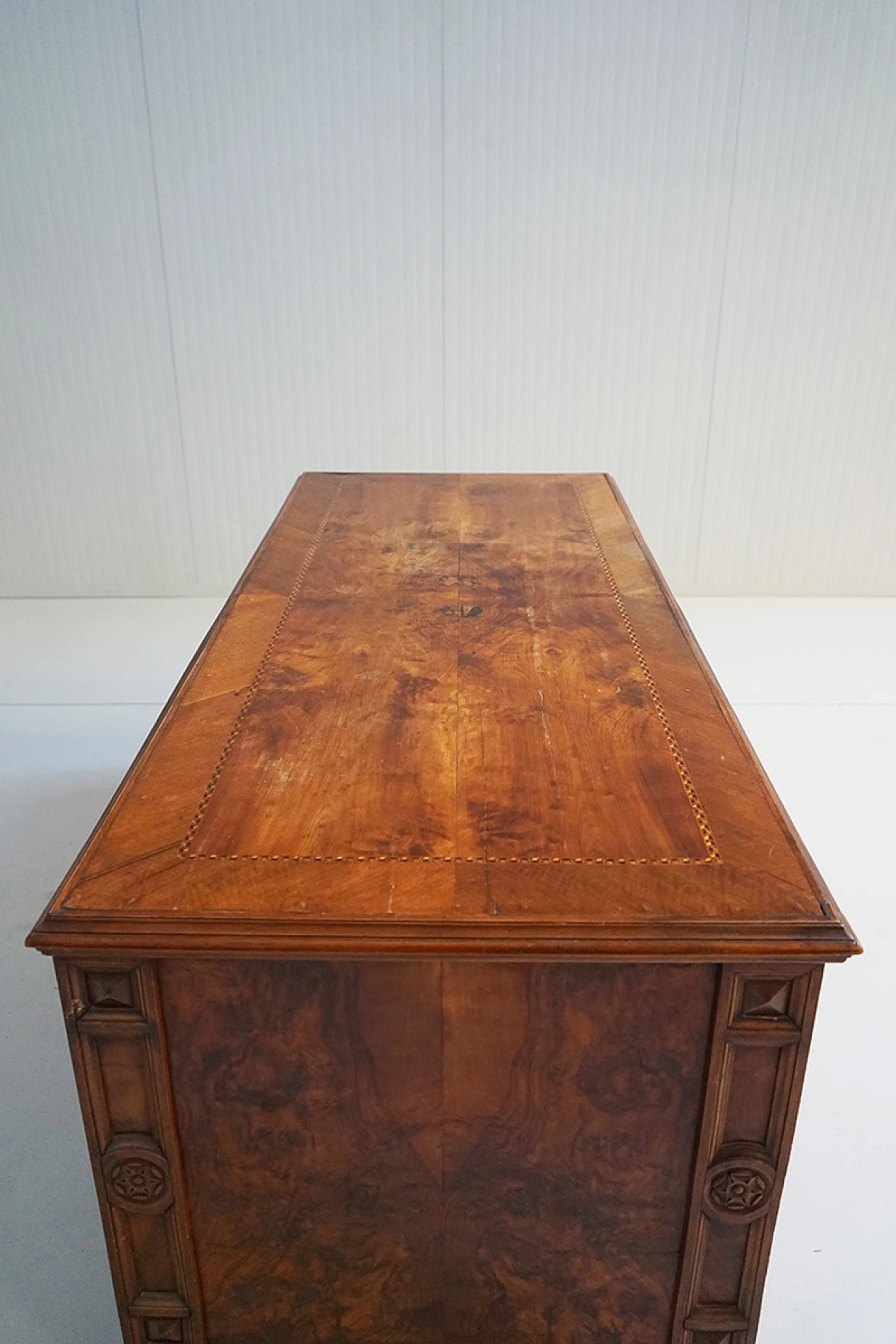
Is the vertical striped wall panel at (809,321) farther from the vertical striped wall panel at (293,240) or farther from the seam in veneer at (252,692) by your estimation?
the seam in veneer at (252,692)

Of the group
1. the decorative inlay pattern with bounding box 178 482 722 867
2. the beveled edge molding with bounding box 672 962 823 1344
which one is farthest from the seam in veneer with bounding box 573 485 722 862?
the beveled edge molding with bounding box 672 962 823 1344

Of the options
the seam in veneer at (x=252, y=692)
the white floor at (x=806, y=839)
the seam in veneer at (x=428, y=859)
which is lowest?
the white floor at (x=806, y=839)

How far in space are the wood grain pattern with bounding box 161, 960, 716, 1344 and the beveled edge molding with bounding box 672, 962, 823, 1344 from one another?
0.08ft

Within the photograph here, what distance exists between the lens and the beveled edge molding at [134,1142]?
1388 mm

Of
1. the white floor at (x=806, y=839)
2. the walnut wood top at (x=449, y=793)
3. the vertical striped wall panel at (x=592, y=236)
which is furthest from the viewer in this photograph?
the vertical striped wall panel at (x=592, y=236)

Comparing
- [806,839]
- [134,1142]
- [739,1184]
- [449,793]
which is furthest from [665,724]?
[806,839]

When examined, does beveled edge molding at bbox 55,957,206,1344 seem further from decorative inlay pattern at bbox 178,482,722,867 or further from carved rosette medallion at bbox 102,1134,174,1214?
decorative inlay pattern at bbox 178,482,722,867

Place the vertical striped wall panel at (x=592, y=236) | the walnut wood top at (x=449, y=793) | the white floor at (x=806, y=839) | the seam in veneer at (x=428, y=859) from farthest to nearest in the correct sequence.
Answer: the vertical striped wall panel at (x=592, y=236), the white floor at (x=806, y=839), the seam in veneer at (x=428, y=859), the walnut wood top at (x=449, y=793)

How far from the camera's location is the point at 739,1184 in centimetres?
147

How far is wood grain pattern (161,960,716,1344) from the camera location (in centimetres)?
140

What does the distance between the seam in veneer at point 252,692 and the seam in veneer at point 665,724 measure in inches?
26.0

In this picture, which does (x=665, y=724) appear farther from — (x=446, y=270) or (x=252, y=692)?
(x=446, y=270)

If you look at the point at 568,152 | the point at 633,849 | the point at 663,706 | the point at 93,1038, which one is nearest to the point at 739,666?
the point at 568,152

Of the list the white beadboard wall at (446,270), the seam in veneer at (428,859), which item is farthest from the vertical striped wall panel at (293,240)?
the seam in veneer at (428,859)
